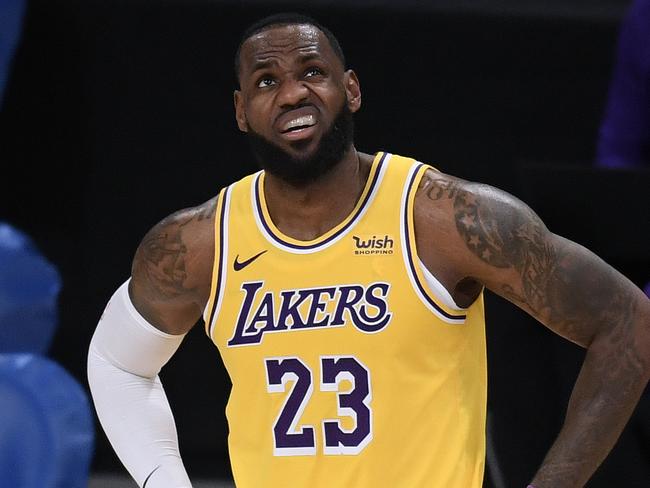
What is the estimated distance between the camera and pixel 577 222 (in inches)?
144

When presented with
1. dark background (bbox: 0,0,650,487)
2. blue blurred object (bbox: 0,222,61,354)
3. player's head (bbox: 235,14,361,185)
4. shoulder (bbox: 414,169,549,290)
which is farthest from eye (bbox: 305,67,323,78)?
blue blurred object (bbox: 0,222,61,354)

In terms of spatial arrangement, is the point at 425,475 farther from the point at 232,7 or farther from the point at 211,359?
the point at 232,7

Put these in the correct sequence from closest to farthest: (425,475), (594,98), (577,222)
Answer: (425,475) < (577,222) < (594,98)

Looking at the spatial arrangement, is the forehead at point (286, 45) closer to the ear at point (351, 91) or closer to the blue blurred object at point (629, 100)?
the ear at point (351, 91)

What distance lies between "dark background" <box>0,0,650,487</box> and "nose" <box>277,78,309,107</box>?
5.11 ft

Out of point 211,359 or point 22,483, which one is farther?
point 211,359

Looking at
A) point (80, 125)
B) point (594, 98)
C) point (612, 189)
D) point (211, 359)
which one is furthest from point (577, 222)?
point (80, 125)

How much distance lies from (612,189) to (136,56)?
1562 millimetres

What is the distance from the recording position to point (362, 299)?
2658 mm

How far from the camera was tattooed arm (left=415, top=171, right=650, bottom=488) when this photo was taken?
2539mm

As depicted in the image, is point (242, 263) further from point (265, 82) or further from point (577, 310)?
point (577, 310)

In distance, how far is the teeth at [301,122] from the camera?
2.69m

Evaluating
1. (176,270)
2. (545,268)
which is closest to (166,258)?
(176,270)

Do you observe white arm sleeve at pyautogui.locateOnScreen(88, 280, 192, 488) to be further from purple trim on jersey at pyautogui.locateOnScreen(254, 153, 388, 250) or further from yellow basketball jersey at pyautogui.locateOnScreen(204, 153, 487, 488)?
purple trim on jersey at pyautogui.locateOnScreen(254, 153, 388, 250)
